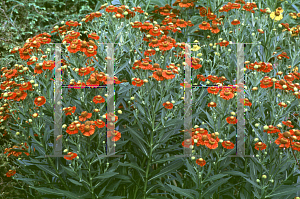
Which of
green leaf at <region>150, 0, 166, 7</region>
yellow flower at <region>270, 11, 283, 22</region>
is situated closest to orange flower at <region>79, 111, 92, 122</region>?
yellow flower at <region>270, 11, 283, 22</region>

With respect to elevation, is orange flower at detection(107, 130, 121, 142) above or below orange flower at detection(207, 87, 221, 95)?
below

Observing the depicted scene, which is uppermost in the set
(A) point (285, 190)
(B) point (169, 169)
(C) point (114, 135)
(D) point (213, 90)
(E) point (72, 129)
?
(D) point (213, 90)

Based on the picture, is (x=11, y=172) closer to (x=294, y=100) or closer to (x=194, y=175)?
(x=194, y=175)

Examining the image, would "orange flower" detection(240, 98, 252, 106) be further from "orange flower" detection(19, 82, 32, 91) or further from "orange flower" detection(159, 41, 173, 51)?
"orange flower" detection(19, 82, 32, 91)

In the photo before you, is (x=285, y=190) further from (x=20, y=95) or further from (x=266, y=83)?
(x=20, y=95)

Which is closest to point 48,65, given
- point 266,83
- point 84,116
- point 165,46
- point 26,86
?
point 26,86

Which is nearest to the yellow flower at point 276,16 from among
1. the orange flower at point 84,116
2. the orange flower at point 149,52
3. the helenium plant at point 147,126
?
the helenium plant at point 147,126

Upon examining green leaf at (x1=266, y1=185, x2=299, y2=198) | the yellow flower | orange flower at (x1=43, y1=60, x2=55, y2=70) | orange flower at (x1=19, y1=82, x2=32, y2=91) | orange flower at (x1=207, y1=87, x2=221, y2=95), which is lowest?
green leaf at (x1=266, y1=185, x2=299, y2=198)

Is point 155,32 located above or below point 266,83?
above

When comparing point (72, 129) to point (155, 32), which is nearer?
point (72, 129)

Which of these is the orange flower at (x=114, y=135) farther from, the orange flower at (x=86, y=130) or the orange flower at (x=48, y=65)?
the orange flower at (x=48, y=65)

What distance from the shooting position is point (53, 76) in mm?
2432

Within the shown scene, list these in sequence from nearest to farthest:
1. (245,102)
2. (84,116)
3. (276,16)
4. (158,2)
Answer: (84,116) → (245,102) → (276,16) → (158,2)

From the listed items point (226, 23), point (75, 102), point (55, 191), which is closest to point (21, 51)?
point (75, 102)
